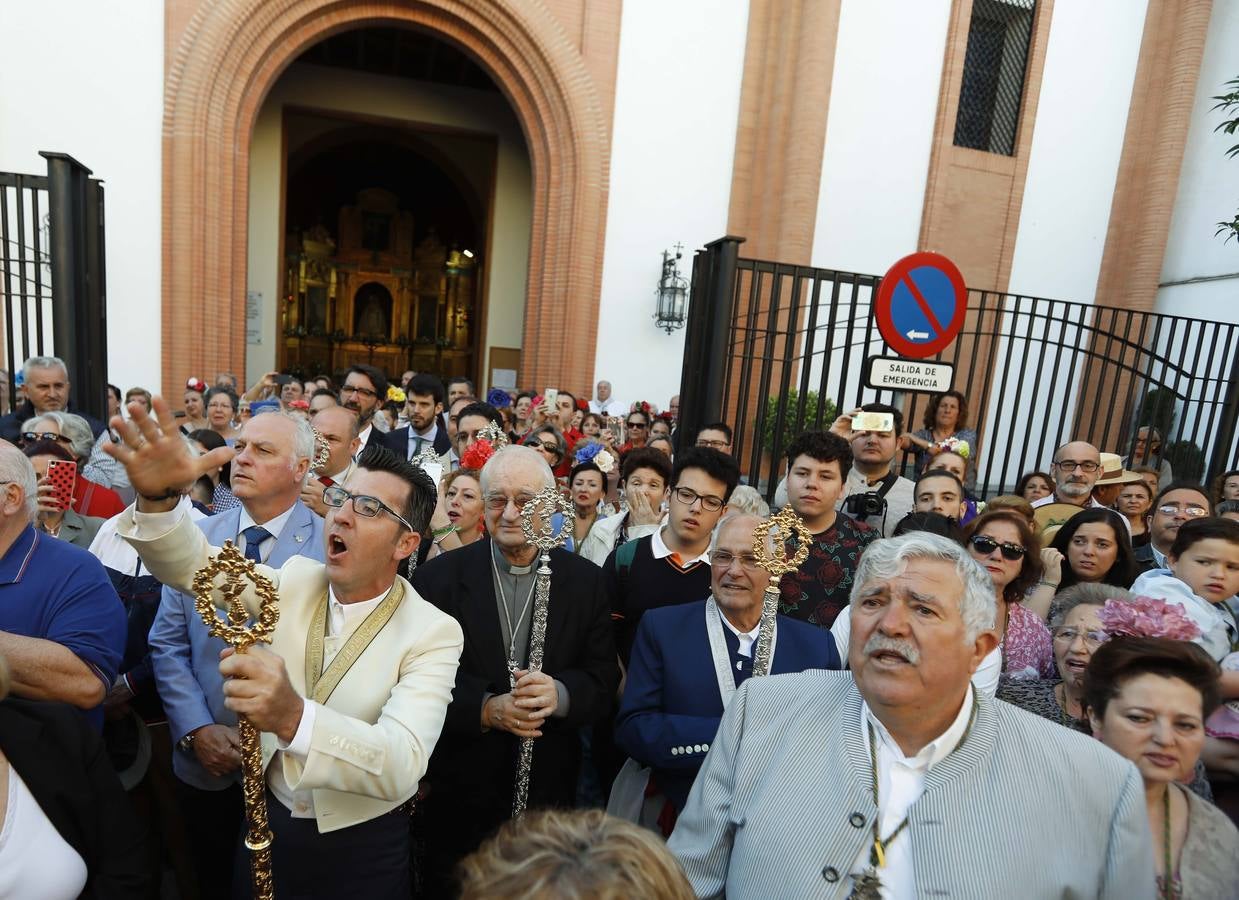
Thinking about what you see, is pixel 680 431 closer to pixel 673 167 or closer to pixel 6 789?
pixel 6 789

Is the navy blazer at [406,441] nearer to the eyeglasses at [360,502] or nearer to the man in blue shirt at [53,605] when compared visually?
the man in blue shirt at [53,605]

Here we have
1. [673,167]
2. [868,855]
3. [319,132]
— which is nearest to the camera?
[868,855]

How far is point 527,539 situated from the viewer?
2.58m

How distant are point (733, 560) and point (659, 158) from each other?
33.9ft

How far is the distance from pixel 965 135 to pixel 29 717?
13.9 meters

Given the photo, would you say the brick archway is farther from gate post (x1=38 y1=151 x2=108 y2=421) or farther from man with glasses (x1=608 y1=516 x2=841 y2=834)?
man with glasses (x1=608 y1=516 x2=841 y2=834)

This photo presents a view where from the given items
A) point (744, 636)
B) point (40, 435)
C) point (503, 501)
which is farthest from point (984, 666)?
point (40, 435)

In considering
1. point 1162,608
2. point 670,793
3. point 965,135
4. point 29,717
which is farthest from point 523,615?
point 965,135

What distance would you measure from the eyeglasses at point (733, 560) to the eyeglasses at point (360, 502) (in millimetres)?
1073

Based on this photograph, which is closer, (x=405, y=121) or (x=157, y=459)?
(x=157, y=459)

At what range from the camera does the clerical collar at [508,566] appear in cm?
276

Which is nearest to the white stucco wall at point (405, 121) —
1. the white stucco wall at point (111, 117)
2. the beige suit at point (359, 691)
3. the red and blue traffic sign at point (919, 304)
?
the white stucco wall at point (111, 117)

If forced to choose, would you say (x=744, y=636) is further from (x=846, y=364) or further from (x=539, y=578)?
(x=846, y=364)

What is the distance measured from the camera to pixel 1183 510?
12.9ft
